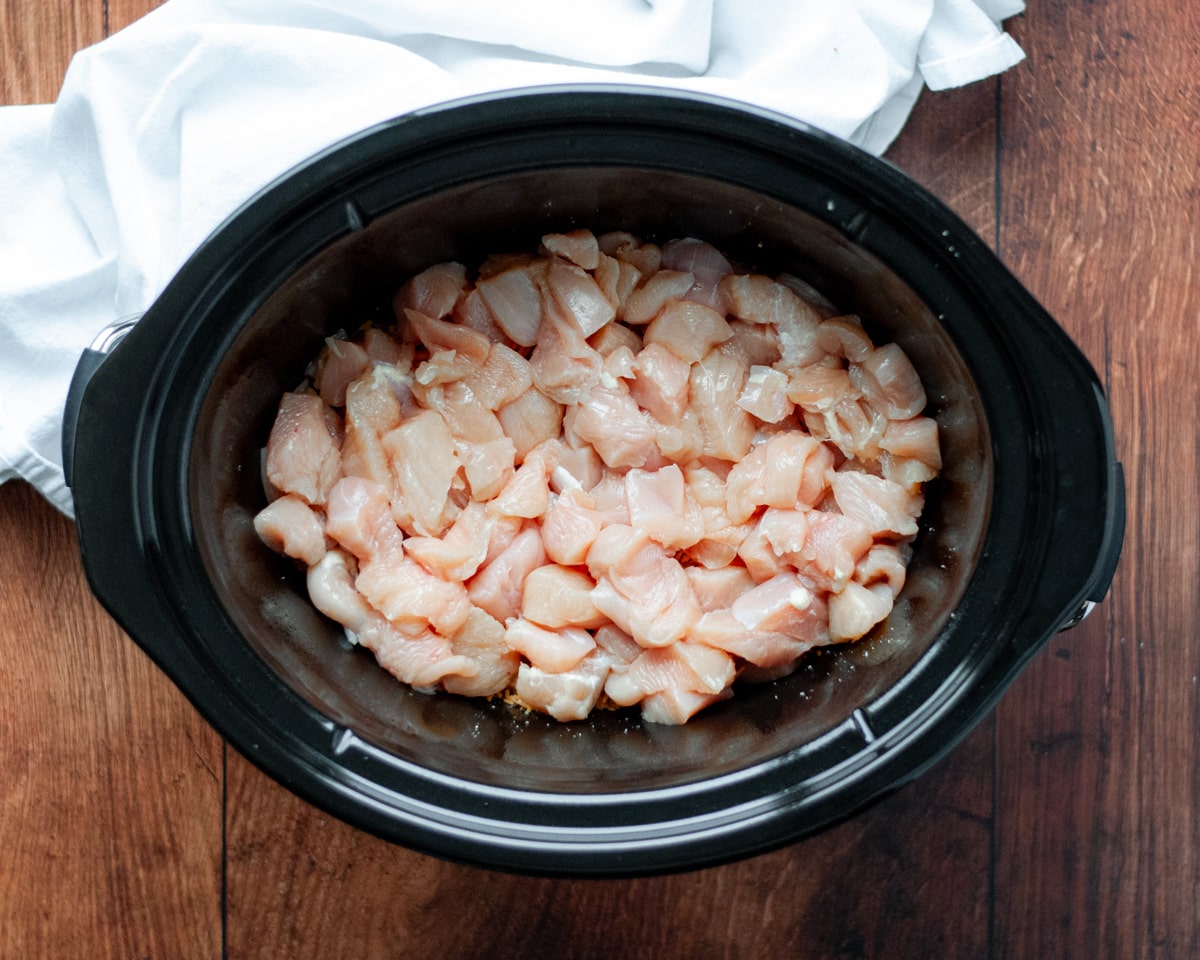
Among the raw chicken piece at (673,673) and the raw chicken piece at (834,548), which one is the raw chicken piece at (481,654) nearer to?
the raw chicken piece at (673,673)

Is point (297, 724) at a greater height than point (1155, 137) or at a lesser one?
lesser

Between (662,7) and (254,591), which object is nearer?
(254,591)

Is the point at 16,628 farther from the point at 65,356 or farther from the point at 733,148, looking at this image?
the point at 733,148

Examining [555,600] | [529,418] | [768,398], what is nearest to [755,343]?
[768,398]

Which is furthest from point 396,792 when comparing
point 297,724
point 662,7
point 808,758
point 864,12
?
point 864,12

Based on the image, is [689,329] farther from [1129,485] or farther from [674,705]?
[1129,485]
